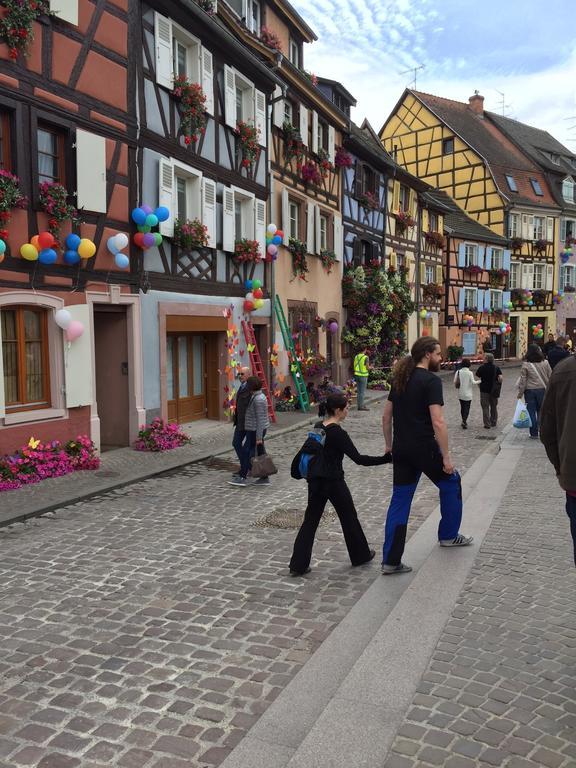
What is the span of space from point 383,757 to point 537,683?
1.08 metres

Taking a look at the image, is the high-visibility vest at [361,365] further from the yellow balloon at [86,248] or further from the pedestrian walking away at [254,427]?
the yellow balloon at [86,248]

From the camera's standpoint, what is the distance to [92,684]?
3.62 m

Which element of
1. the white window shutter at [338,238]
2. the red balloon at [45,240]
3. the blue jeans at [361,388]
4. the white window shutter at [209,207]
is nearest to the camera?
the red balloon at [45,240]

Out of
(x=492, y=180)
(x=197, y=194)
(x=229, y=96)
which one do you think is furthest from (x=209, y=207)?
(x=492, y=180)

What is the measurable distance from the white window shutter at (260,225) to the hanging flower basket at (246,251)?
0.24 metres

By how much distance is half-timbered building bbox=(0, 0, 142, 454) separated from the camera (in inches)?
342

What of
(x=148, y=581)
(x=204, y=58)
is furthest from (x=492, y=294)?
(x=148, y=581)

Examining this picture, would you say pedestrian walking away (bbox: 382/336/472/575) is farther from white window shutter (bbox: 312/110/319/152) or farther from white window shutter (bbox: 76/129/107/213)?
white window shutter (bbox: 312/110/319/152)

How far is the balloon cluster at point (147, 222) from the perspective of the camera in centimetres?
1084

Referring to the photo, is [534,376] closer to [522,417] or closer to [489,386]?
[522,417]

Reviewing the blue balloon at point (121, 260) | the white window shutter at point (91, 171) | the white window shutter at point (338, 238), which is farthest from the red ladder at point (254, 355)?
the white window shutter at point (338, 238)

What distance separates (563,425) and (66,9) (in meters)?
9.13

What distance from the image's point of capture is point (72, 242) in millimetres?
9453

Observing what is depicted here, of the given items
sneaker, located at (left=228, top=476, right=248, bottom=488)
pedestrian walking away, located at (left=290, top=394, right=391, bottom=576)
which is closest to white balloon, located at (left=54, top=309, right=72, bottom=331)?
sneaker, located at (left=228, top=476, right=248, bottom=488)
